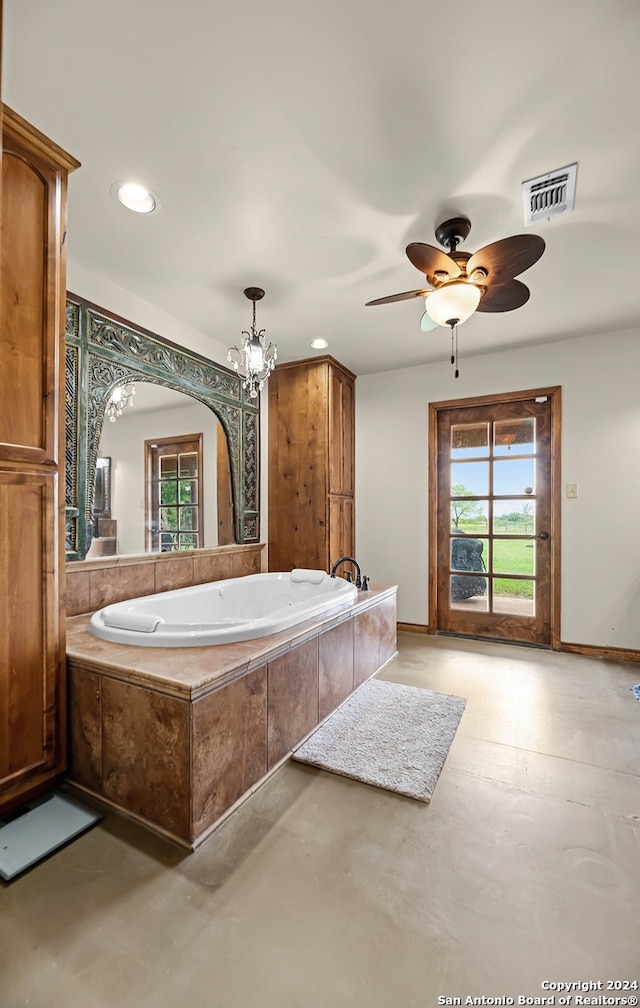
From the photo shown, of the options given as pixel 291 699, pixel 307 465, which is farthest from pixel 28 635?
pixel 307 465

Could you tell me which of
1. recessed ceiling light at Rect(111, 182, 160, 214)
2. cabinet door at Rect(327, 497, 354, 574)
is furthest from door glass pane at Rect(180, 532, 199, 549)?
recessed ceiling light at Rect(111, 182, 160, 214)

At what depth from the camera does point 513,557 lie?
351cm

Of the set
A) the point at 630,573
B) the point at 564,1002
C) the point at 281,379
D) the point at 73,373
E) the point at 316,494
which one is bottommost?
the point at 564,1002

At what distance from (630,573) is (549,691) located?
1169mm

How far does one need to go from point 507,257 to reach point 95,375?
2.06 meters

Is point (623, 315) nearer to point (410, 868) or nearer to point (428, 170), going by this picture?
point (428, 170)

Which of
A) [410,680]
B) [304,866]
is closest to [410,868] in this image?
[304,866]

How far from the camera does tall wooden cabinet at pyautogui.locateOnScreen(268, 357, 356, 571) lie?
3557 millimetres

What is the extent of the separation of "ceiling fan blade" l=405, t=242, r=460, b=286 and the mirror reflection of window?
173cm

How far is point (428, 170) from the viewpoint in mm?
1663

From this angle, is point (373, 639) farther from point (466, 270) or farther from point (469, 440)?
point (466, 270)

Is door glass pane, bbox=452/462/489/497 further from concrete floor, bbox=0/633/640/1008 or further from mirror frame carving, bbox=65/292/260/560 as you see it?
concrete floor, bbox=0/633/640/1008

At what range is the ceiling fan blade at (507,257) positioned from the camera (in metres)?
1.66

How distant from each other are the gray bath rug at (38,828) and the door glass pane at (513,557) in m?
3.07
